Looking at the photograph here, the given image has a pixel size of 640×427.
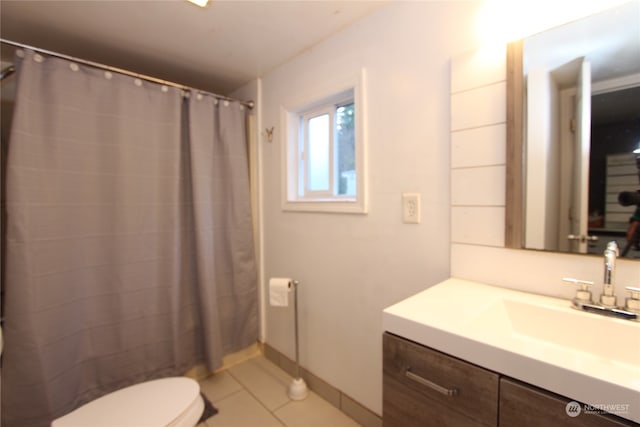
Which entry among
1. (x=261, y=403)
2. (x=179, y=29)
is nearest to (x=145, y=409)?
(x=261, y=403)

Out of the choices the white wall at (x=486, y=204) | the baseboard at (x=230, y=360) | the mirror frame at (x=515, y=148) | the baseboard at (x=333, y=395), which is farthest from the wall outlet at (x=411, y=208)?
the baseboard at (x=230, y=360)

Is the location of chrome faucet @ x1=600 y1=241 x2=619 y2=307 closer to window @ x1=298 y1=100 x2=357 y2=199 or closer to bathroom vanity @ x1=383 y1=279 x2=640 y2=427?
bathroom vanity @ x1=383 y1=279 x2=640 y2=427

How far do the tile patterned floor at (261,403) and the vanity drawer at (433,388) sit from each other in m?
0.94

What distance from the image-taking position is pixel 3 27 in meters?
1.43

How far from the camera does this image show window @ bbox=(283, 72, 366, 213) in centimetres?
151

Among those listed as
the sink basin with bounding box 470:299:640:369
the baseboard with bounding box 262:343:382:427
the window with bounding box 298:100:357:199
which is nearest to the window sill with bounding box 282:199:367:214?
the window with bounding box 298:100:357:199

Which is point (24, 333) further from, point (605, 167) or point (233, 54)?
point (605, 167)

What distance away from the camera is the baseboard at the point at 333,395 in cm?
149

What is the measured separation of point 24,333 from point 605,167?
236 centimetres

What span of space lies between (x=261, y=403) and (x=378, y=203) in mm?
1381

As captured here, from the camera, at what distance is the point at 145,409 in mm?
1172

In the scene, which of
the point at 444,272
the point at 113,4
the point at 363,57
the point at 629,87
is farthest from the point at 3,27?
the point at 629,87

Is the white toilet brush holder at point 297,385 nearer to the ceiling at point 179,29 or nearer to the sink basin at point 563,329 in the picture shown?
the sink basin at point 563,329

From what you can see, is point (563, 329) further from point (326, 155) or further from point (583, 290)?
point (326, 155)
